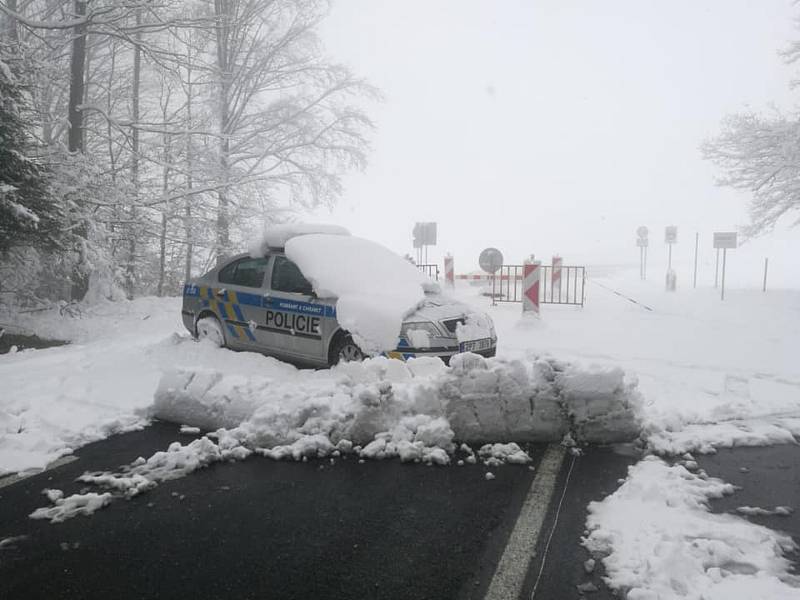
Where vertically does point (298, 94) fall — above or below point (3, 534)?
above

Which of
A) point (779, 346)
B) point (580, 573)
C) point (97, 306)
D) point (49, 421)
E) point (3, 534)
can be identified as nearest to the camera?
point (580, 573)

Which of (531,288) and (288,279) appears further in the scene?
(531,288)

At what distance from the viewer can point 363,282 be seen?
22.1 ft

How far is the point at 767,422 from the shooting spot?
494cm

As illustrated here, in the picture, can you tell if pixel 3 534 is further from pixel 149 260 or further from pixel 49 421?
pixel 149 260

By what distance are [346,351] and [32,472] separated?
316cm

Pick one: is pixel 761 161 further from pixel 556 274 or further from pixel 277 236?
pixel 277 236

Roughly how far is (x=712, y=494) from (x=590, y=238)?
8948 cm

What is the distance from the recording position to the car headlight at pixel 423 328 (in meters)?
6.02

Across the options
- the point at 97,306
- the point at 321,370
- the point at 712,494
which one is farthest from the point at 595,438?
the point at 97,306

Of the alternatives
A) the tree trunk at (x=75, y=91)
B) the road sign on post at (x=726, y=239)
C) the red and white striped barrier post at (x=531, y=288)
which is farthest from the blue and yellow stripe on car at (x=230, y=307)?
the road sign on post at (x=726, y=239)

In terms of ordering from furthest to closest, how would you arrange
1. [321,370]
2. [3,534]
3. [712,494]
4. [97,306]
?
[97,306] < [321,370] < [712,494] < [3,534]

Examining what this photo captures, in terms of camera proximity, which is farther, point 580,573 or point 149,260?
point 149,260

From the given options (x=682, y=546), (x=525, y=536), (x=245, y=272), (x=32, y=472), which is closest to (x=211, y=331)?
(x=245, y=272)
